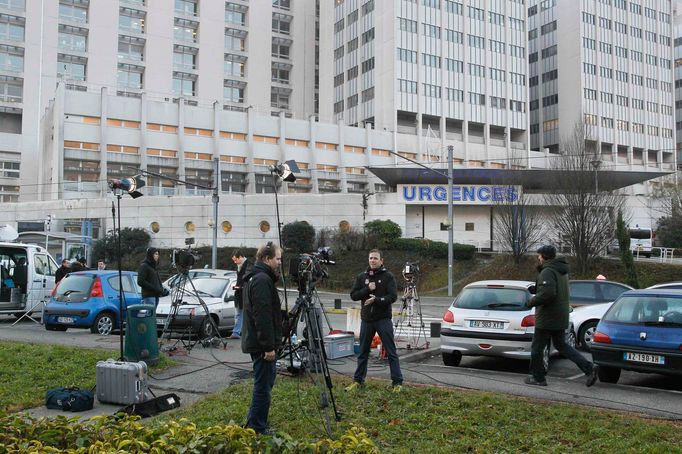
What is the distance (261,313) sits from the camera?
18.8ft

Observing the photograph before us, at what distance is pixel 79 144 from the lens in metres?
55.2

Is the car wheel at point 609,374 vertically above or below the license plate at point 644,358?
below

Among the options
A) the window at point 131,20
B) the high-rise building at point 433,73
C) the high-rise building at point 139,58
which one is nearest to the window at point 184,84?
the high-rise building at point 139,58

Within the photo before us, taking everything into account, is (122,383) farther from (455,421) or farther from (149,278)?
(149,278)

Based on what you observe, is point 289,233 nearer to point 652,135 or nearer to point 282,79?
point 282,79

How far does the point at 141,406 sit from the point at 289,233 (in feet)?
118

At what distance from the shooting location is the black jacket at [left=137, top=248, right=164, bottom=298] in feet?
38.6

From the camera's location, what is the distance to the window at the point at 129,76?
67.2m

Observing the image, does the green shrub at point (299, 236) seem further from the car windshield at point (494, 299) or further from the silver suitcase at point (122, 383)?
the silver suitcase at point (122, 383)

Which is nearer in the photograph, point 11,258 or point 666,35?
point 11,258

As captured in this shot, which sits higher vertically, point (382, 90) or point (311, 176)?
point (382, 90)

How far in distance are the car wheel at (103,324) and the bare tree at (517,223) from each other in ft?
90.1

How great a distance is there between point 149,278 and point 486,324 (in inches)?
246

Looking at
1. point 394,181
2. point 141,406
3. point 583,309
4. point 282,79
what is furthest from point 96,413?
point 282,79
